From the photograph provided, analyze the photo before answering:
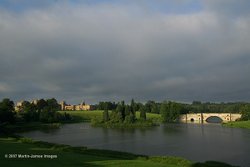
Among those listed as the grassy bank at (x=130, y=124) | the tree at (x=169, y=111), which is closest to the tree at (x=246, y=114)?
the tree at (x=169, y=111)

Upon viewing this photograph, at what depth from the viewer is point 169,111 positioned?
16912 centimetres

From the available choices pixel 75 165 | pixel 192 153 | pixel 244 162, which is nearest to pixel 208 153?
pixel 192 153

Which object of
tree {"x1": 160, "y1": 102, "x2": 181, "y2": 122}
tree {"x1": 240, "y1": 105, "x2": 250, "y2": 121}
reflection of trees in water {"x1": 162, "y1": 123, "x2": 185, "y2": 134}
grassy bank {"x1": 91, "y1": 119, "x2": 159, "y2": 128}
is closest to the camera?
reflection of trees in water {"x1": 162, "y1": 123, "x2": 185, "y2": 134}

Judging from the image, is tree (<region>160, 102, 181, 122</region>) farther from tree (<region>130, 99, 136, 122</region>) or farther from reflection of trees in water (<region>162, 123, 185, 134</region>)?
reflection of trees in water (<region>162, 123, 185, 134</region>)

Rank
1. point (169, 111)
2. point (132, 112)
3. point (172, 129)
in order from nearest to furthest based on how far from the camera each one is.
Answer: point (172, 129) → point (132, 112) → point (169, 111)

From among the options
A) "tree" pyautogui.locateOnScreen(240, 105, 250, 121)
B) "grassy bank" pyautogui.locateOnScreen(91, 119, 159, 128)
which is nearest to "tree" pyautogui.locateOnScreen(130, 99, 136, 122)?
"grassy bank" pyautogui.locateOnScreen(91, 119, 159, 128)

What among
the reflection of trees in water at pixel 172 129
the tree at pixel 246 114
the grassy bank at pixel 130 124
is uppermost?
the tree at pixel 246 114

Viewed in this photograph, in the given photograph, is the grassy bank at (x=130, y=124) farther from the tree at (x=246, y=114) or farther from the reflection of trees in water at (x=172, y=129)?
the tree at (x=246, y=114)

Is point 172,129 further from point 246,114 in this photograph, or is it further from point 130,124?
point 246,114

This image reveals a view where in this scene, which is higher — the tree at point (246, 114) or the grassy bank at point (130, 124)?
the tree at point (246, 114)

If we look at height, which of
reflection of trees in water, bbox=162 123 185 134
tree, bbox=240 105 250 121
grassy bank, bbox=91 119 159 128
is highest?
tree, bbox=240 105 250 121

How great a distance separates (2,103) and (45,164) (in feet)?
395

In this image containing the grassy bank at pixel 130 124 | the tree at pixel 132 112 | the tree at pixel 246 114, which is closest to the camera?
the grassy bank at pixel 130 124

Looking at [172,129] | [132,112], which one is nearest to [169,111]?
[132,112]
